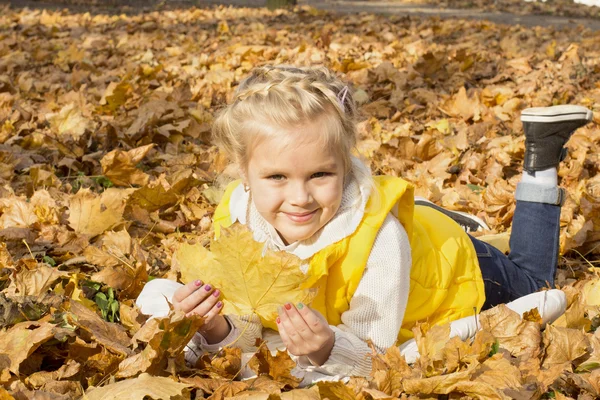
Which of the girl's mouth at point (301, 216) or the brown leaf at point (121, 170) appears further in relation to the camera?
the brown leaf at point (121, 170)

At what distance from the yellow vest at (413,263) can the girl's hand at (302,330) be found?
0.46ft

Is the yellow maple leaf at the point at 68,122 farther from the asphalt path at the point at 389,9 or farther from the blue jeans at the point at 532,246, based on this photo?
the asphalt path at the point at 389,9

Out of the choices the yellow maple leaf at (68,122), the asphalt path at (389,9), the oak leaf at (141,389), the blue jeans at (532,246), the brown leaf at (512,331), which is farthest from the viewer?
→ the asphalt path at (389,9)

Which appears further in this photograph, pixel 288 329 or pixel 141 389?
pixel 288 329

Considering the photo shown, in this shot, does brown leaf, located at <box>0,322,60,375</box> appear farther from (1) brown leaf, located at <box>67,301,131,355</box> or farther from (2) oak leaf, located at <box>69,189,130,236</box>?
(2) oak leaf, located at <box>69,189,130,236</box>

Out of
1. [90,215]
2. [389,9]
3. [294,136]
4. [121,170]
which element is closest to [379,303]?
[294,136]

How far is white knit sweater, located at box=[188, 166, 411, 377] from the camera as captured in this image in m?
1.89

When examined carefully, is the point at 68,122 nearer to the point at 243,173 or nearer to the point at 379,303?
the point at 243,173

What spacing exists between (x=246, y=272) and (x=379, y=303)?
0.48 meters

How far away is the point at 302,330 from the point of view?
172 centimetres

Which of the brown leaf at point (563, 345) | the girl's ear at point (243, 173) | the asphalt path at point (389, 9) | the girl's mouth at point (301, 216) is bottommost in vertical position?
the brown leaf at point (563, 345)

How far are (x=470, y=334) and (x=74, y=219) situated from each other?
62.9 inches

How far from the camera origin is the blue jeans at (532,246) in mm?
2479


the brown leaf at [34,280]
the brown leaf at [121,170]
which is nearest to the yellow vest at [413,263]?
the brown leaf at [34,280]
